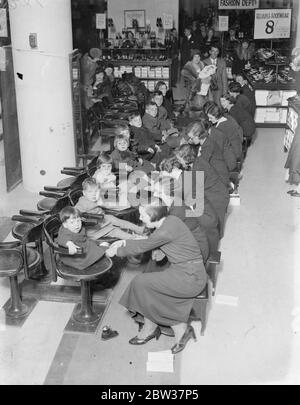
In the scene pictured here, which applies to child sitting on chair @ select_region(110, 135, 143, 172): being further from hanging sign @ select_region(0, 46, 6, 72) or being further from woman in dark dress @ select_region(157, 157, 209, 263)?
hanging sign @ select_region(0, 46, 6, 72)

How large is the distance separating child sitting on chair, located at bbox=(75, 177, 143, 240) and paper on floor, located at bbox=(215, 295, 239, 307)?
1033mm

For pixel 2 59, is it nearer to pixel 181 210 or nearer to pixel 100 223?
pixel 100 223

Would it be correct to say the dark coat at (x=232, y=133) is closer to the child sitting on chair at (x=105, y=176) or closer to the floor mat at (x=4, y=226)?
the child sitting on chair at (x=105, y=176)

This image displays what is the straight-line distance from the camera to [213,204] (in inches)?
257

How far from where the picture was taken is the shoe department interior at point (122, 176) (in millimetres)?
4910

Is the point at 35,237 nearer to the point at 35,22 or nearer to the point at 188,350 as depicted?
the point at 188,350

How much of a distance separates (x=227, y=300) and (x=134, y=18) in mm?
11821

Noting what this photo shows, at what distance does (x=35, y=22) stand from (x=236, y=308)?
183 inches

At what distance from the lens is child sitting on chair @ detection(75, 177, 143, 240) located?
18.9 ft

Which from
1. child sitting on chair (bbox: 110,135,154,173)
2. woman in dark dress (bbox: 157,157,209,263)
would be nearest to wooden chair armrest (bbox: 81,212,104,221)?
woman in dark dress (bbox: 157,157,209,263)

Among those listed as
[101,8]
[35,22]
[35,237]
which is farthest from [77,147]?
[101,8]

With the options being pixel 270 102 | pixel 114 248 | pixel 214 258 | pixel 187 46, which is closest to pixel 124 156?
pixel 214 258

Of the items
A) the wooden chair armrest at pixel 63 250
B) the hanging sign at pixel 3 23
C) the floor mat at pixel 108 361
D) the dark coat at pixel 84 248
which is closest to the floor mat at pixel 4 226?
the dark coat at pixel 84 248

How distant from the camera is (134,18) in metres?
15.8
